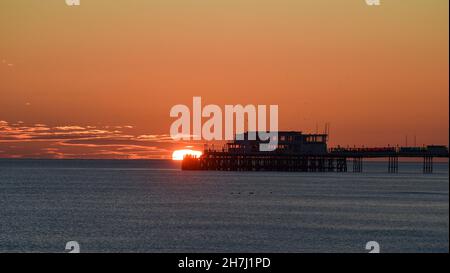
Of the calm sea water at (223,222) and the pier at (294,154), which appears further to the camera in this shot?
the pier at (294,154)

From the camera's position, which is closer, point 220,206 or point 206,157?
point 220,206

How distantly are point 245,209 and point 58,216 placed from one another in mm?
17356

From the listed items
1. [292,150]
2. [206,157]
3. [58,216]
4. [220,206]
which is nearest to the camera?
[58,216]

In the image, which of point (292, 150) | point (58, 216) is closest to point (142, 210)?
point (58, 216)

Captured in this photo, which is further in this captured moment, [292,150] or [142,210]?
[292,150]

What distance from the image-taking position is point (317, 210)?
247 ft

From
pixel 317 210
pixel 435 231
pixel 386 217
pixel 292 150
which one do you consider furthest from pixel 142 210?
pixel 292 150

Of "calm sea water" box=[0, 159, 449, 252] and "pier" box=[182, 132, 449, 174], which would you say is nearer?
"calm sea water" box=[0, 159, 449, 252]

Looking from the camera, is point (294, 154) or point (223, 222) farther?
point (294, 154)
